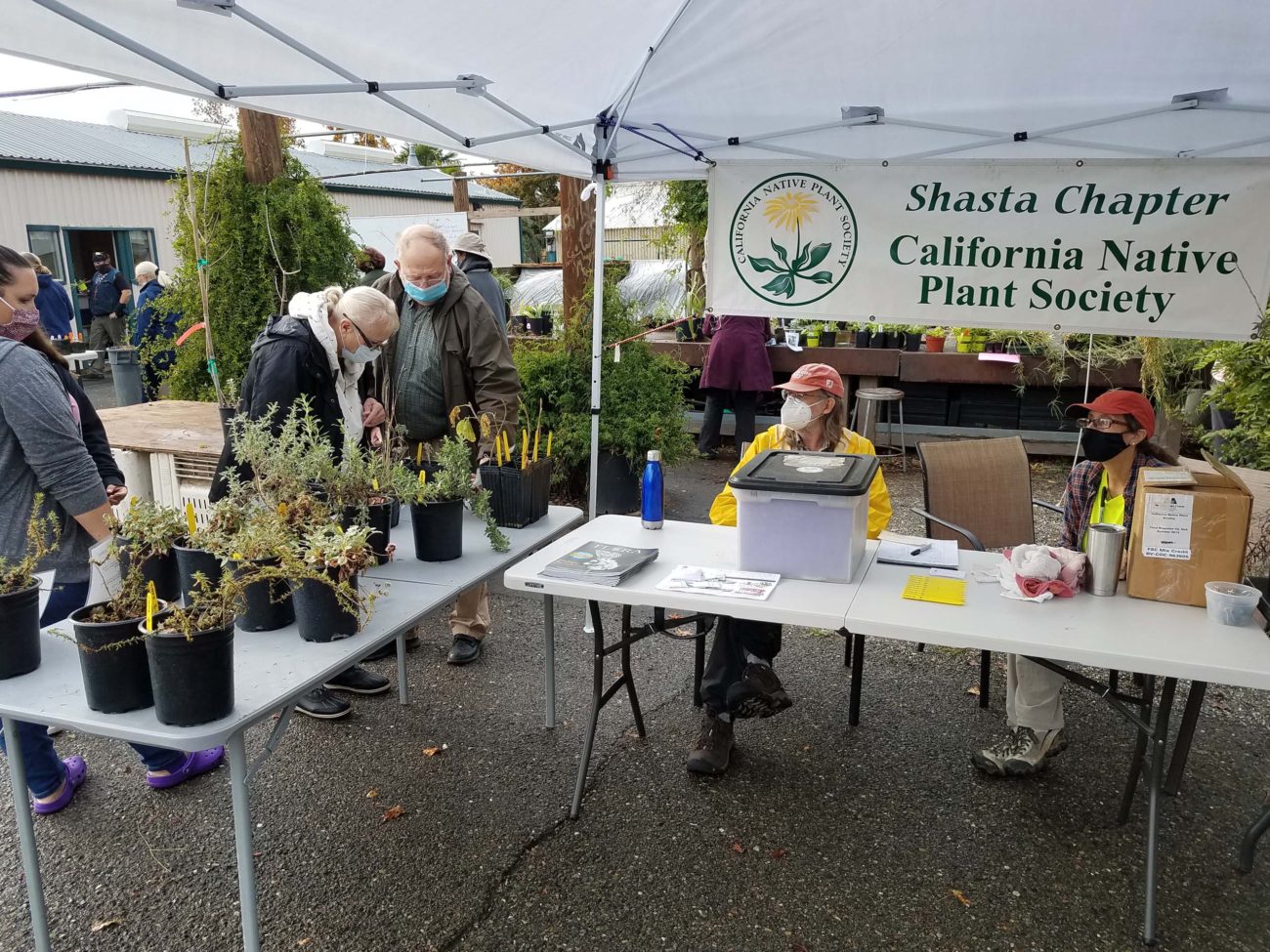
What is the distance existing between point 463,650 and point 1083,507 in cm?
250

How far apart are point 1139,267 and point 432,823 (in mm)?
3171

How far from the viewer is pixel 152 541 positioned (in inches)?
83.4

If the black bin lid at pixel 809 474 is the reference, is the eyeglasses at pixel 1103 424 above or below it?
above

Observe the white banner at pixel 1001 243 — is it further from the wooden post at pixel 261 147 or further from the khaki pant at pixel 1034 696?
the wooden post at pixel 261 147

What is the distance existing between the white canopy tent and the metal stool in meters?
3.79

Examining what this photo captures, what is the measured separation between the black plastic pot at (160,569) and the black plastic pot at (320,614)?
13.2 inches

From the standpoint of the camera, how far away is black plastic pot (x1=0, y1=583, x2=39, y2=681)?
6.05 feet

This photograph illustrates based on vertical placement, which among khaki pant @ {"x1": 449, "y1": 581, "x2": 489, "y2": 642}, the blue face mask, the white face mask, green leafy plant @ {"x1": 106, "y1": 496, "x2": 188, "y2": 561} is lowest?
khaki pant @ {"x1": 449, "y1": 581, "x2": 489, "y2": 642}

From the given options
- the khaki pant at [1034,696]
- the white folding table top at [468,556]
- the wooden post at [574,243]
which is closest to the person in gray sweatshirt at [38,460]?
the white folding table top at [468,556]

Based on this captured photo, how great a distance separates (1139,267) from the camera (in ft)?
10.7

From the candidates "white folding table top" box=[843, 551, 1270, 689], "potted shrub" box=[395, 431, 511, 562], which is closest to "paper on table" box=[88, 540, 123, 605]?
"potted shrub" box=[395, 431, 511, 562]

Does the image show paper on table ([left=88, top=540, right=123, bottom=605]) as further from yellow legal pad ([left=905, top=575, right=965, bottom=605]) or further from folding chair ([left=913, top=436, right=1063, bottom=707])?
folding chair ([left=913, top=436, right=1063, bottom=707])

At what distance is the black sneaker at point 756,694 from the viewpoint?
2.89m

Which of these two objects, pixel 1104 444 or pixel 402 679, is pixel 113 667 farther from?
pixel 1104 444
